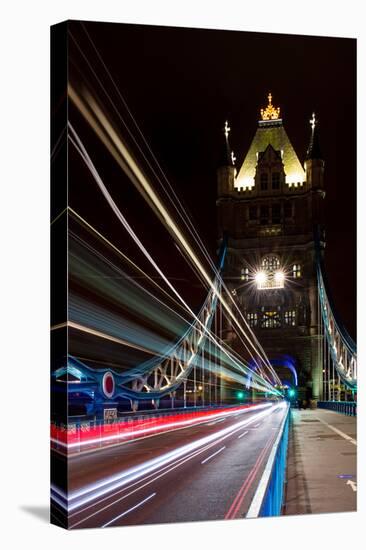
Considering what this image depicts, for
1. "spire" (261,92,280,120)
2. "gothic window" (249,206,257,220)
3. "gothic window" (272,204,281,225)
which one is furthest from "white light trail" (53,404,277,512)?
"spire" (261,92,280,120)

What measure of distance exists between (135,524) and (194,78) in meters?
7.73

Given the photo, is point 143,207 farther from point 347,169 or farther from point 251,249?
point 347,169

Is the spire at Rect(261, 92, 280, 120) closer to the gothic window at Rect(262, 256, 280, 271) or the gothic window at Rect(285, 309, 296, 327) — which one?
the gothic window at Rect(262, 256, 280, 271)

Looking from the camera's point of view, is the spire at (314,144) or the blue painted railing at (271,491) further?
the spire at (314,144)

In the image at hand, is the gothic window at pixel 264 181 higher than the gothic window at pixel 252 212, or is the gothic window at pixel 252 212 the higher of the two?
the gothic window at pixel 264 181

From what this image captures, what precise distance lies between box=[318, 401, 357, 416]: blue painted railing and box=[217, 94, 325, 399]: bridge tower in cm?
128

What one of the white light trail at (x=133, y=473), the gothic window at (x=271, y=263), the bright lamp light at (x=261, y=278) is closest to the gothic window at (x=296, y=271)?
the gothic window at (x=271, y=263)

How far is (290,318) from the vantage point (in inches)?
685

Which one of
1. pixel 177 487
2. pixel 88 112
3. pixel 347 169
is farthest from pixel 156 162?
pixel 177 487

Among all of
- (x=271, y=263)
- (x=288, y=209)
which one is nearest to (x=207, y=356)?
(x=271, y=263)

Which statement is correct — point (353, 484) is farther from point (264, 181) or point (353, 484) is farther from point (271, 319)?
point (264, 181)

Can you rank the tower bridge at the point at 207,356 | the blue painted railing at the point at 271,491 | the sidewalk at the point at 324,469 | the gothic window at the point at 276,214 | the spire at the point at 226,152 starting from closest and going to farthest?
1. the blue painted railing at the point at 271,491
2. the tower bridge at the point at 207,356
3. the sidewalk at the point at 324,469
4. the spire at the point at 226,152
5. the gothic window at the point at 276,214

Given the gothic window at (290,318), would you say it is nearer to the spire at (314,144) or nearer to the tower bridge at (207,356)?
the tower bridge at (207,356)

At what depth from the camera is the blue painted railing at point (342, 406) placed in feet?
58.6
